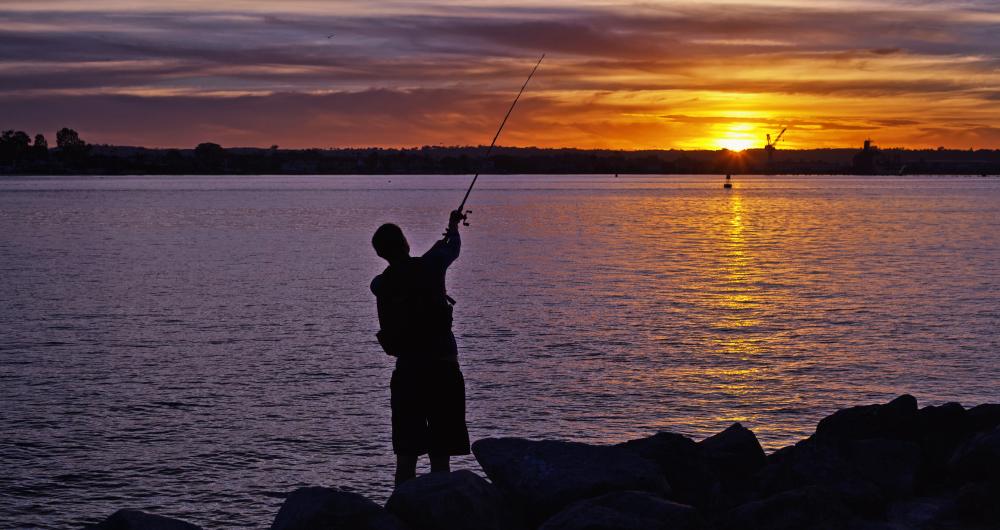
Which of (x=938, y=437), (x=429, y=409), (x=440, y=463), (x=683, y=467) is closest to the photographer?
(x=429, y=409)

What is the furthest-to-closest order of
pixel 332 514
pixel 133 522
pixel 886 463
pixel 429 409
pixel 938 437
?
pixel 938 437 < pixel 886 463 < pixel 429 409 < pixel 332 514 < pixel 133 522

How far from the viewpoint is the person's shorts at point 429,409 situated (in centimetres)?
757

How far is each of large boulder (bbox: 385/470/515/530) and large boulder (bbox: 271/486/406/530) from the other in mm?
189

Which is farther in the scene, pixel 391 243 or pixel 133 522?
pixel 391 243

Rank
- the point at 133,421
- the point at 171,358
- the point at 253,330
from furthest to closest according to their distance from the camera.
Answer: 1. the point at 253,330
2. the point at 171,358
3. the point at 133,421

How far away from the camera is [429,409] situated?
7.67 metres

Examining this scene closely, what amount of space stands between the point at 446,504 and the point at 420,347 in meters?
1.05

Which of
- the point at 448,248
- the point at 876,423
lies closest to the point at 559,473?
the point at 448,248

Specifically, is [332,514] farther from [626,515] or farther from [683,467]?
[683,467]

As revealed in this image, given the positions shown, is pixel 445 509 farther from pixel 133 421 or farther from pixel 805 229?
pixel 805 229

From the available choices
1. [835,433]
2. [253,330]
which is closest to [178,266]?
[253,330]

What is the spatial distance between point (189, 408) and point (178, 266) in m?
22.7

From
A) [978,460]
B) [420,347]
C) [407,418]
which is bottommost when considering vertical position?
[978,460]

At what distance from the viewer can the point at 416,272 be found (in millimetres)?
7312
